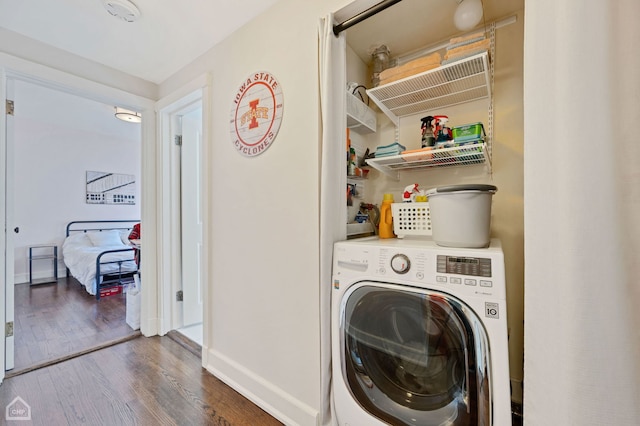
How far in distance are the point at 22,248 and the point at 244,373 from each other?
5076mm

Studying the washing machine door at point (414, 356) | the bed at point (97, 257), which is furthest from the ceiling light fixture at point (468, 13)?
the bed at point (97, 257)

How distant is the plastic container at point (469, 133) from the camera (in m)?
1.20

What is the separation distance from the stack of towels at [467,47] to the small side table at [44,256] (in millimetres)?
6165

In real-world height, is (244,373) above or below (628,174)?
below

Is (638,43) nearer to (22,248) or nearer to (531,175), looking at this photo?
(531,175)

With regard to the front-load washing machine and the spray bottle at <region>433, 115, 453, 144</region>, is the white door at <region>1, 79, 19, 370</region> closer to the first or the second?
the front-load washing machine

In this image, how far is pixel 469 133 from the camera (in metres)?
1.23

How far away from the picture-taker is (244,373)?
65.2 inches

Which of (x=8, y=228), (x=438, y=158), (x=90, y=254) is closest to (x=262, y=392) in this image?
(x=438, y=158)

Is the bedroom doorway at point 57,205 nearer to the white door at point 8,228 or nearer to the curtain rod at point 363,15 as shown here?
the white door at point 8,228

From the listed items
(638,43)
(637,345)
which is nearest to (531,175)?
(638,43)

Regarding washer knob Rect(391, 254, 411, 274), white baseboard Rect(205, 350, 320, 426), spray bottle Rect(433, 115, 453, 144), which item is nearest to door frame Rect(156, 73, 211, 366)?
white baseboard Rect(205, 350, 320, 426)

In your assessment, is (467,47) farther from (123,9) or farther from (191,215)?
(191,215)

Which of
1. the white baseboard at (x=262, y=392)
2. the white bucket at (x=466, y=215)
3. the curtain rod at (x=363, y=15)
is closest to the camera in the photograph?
the white bucket at (x=466, y=215)
